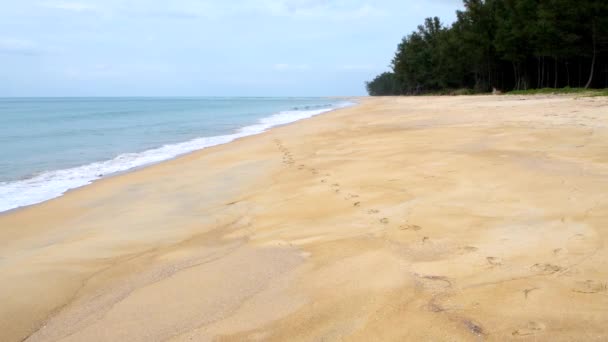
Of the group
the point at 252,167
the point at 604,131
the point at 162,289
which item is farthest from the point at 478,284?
the point at 604,131

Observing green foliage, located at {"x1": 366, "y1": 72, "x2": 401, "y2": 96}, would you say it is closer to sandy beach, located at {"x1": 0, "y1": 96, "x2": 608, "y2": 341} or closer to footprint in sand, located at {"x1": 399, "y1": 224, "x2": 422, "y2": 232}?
sandy beach, located at {"x1": 0, "y1": 96, "x2": 608, "y2": 341}

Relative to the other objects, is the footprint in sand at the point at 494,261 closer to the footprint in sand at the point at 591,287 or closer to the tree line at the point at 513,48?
the footprint in sand at the point at 591,287

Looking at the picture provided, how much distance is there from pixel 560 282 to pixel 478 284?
1.50ft

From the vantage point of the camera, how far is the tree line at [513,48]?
97.4ft

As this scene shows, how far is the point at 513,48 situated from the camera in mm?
37156

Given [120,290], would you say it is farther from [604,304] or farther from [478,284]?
[604,304]

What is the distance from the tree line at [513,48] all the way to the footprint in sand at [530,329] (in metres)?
32.2

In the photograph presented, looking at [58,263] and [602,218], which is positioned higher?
[602,218]

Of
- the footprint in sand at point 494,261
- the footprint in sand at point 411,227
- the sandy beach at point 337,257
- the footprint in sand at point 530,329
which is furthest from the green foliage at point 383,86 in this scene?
the footprint in sand at point 530,329

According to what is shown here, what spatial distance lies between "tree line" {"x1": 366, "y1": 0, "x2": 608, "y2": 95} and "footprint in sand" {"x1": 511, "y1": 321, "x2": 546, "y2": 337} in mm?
32169

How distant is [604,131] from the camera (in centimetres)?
831

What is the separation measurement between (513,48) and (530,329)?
131 feet

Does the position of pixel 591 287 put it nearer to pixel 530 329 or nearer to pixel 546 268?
pixel 546 268

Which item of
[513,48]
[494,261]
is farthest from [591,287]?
[513,48]
